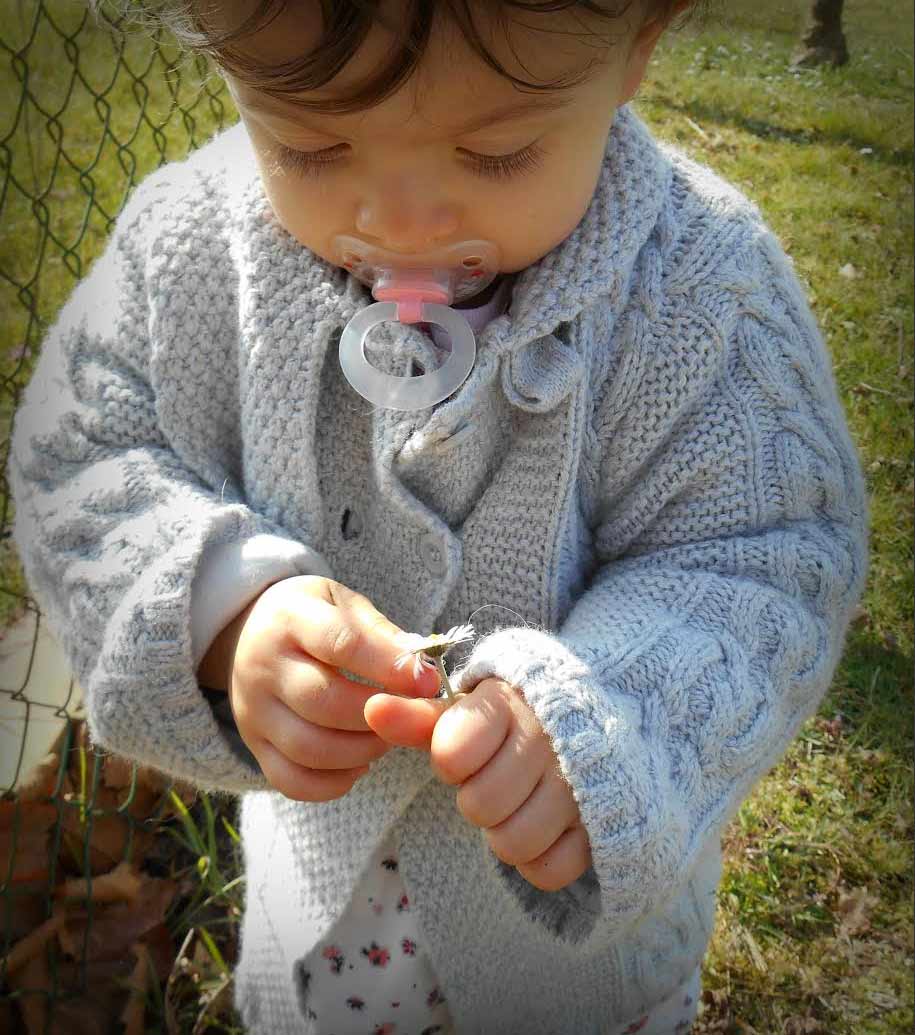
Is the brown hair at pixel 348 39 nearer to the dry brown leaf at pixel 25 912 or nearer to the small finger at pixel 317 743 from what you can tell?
the small finger at pixel 317 743

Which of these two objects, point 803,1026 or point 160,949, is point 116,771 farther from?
point 803,1026

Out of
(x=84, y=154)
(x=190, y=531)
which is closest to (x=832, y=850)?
(x=190, y=531)

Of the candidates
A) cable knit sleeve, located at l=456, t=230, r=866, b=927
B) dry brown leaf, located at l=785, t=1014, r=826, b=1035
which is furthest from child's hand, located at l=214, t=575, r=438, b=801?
dry brown leaf, located at l=785, t=1014, r=826, b=1035

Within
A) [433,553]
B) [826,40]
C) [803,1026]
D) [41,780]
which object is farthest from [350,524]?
[826,40]

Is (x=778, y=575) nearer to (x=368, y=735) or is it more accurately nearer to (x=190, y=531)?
(x=368, y=735)

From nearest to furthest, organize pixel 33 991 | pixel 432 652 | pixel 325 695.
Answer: pixel 432 652 < pixel 325 695 < pixel 33 991

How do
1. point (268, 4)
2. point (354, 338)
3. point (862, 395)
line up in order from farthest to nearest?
point (862, 395)
point (354, 338)
point (268, 4)
